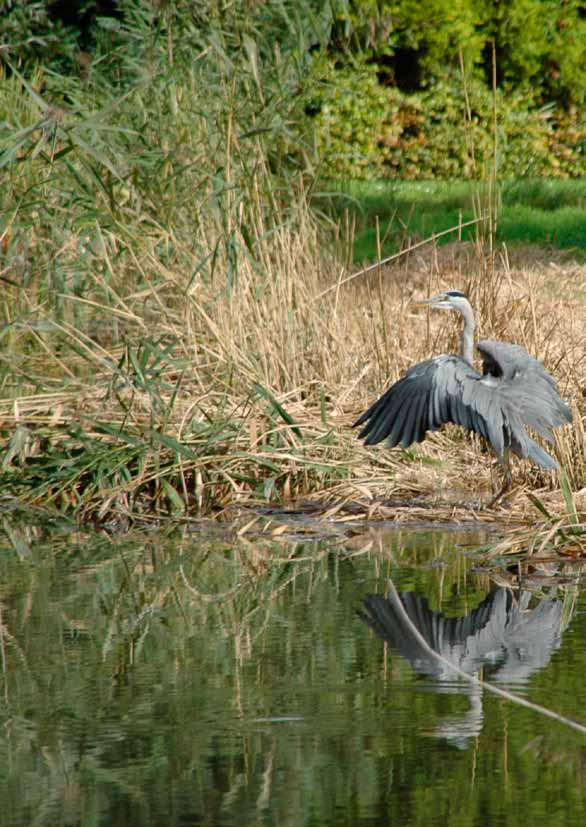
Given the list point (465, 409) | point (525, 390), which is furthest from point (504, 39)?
point (465, 409)

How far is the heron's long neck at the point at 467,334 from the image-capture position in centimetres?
717

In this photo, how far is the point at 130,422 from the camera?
7246 millimetres

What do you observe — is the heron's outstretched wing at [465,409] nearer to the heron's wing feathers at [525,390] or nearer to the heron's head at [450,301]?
the heron's wing feathers at [525,390]

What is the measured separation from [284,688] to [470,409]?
8.61 feet

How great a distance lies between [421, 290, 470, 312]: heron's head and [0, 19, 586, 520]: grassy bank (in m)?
0.56

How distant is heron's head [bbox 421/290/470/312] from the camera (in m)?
7.21

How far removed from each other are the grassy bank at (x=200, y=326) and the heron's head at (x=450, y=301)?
1.85ft

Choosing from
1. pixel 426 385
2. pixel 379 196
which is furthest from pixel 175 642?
pixel 379 196

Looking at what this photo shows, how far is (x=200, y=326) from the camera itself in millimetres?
7867

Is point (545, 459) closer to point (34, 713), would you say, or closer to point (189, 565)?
point (189, 565)

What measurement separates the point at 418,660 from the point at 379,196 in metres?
13.3

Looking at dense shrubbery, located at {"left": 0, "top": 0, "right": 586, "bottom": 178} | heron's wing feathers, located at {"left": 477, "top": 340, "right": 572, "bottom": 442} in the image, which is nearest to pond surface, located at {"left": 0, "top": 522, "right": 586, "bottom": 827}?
heron's wing feathers, located at {"left": 477, "top": 340, "right": 572, "bottom": 442}

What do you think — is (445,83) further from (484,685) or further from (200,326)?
(484,685)

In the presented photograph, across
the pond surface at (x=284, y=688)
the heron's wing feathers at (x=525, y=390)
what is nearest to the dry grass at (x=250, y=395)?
the heron's wing feathers at (x=525, y=390)
